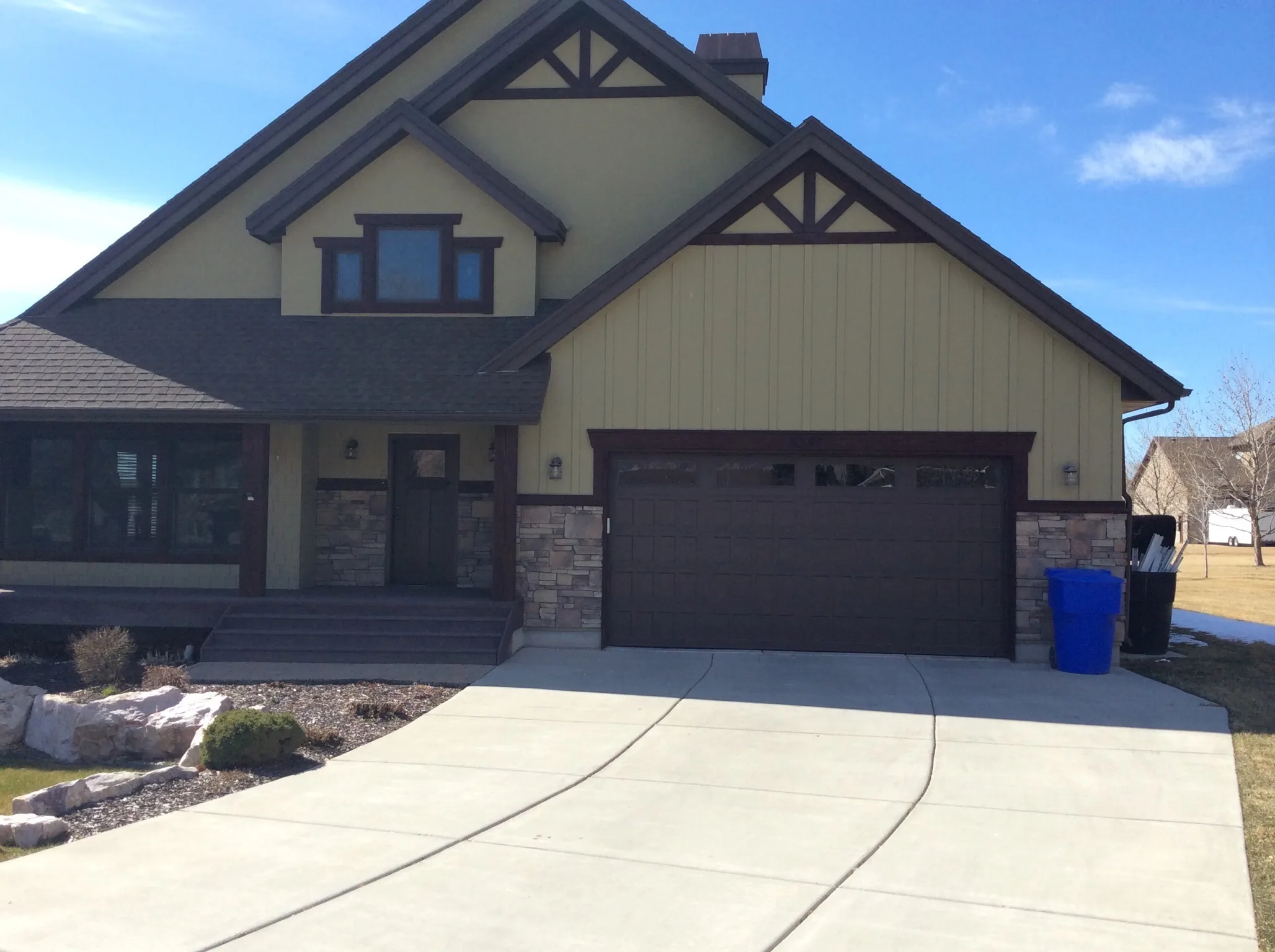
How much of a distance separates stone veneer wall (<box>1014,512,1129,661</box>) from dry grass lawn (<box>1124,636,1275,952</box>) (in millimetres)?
1069

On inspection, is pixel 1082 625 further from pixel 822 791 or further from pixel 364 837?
pixel 364 837

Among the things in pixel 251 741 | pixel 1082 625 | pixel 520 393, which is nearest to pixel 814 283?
pixel 520 393

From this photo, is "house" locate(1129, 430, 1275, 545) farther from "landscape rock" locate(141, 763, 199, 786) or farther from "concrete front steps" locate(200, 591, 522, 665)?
"landscape rock" locate(141, 763, 199, 786)

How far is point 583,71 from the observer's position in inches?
603

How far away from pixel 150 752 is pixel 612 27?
11.3 meters

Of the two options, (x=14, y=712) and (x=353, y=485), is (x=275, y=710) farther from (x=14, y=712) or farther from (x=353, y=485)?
(x=353, y=485)

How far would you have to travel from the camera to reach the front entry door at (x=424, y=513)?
14.8 m

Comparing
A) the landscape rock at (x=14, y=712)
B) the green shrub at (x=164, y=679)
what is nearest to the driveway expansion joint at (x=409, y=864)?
the green shrub at (x=164, y=679)

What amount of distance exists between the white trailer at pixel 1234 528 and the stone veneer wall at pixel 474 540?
4673cm

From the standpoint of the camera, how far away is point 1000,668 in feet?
39.7

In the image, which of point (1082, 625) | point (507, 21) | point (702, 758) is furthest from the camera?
point (507, 21)

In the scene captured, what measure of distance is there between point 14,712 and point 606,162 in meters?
10.1

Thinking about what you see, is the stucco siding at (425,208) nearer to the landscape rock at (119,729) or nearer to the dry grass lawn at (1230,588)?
the landscape rock at (119,729)

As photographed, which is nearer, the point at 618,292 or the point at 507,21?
the point at 618,292
